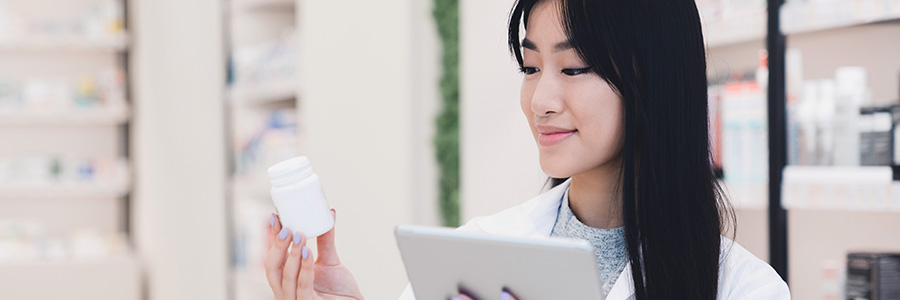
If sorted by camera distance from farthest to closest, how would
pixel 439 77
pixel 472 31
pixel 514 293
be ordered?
1. pixel 439 77
2. pixel 472 31
3. pixel 514 293

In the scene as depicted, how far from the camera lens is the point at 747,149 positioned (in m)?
2.18

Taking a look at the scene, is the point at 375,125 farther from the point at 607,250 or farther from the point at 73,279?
the point at 73,279

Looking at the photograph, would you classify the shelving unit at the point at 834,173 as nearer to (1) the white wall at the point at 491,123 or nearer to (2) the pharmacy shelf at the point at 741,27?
(2) the pharmacy shelf at the point at 741,27

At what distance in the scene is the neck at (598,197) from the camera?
3.99ft

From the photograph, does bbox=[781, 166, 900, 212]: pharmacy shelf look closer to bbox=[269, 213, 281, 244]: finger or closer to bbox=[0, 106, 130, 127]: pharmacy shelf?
bbox=[269, 213, 281, 244]: finger

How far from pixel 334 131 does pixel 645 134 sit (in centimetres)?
179

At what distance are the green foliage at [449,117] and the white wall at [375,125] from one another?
43mm

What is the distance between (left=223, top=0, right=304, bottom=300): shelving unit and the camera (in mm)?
3600

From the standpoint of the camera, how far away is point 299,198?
3.70 feet

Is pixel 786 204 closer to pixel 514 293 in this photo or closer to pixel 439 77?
pixel 439 77

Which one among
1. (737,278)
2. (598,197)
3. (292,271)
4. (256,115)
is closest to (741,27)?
(598,197)

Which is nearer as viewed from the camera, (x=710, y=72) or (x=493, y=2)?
(x=493, y=2)

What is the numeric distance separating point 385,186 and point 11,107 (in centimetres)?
342

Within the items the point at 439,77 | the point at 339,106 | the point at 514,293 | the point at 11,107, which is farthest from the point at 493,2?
the point at 11,107
